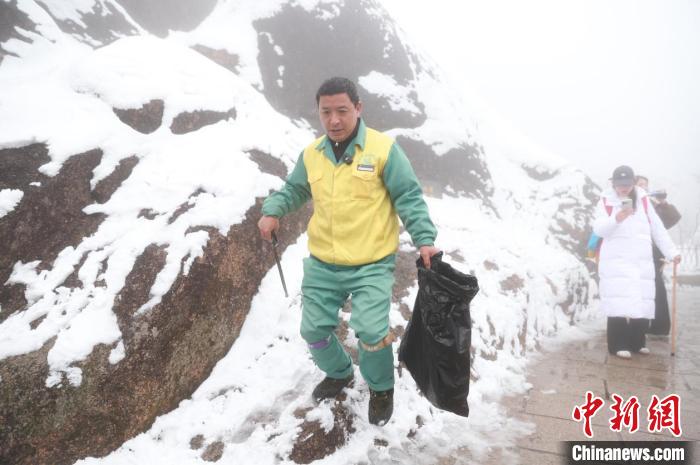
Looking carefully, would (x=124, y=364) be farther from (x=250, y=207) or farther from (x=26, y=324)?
(x=250, y=207)

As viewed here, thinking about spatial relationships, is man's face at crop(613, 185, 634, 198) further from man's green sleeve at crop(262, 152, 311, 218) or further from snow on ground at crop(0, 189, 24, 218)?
snow on ground at crop(0, 189, 24, 218)

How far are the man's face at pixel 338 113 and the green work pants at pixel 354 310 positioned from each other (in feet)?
3.14

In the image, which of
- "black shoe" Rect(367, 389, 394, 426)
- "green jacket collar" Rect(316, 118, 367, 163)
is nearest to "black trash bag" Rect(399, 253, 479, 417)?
"black shoe" Rect(367, 389, 394, 426)

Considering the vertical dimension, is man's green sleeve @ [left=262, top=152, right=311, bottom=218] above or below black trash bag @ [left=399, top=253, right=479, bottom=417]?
above

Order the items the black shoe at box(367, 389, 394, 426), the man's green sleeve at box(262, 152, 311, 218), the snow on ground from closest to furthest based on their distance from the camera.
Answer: the black shoe at box(367, 389, 394, 426) < the man's green sleeve at box(262, 152, 311, 218) < the snow on ground

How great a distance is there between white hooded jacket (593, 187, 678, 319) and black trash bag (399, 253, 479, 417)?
129 inches

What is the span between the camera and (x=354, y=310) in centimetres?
263

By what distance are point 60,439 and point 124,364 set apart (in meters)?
0.54

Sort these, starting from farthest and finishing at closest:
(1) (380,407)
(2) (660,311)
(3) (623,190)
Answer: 1. (2) (660,311)
2. (3) (623,190)
3. (1) (380,407)

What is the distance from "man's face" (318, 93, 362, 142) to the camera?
258 centimetres

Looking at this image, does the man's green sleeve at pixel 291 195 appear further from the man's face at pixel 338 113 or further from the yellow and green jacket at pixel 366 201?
the man's face at pixel 338 113

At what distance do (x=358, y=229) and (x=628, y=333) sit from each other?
4.07m

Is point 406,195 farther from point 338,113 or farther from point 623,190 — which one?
point 623,190

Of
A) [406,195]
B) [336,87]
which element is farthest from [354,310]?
[336,87]
